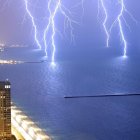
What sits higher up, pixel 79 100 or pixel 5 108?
pixel 5 108

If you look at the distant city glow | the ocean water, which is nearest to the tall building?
the distant city glow

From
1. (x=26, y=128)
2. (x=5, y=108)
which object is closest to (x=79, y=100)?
(x=26, y=128)

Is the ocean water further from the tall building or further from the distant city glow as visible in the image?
the tall building

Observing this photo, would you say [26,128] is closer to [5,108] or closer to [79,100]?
[5,108]

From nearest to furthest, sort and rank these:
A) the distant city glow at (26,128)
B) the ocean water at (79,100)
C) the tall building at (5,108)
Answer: the distant city glow at (26,128) < the tall building at (5,108) < the ocean water at (79,100)

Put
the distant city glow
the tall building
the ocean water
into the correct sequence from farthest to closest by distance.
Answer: the ocean water < the tall building < the distant city glow

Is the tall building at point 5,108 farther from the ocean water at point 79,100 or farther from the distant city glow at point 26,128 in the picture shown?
the ocean water at point 79,100

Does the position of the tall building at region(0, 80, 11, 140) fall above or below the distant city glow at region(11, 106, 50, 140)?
above

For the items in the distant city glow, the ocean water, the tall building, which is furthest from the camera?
the ocean water

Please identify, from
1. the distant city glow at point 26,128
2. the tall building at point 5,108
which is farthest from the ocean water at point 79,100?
the tall building at point 5,108
